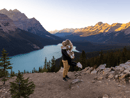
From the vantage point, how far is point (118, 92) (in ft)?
12.9

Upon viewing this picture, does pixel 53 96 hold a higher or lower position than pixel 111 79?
lower

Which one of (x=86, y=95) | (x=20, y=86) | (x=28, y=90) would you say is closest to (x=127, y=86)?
(x=86, y=95)

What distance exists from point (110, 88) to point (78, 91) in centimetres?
172

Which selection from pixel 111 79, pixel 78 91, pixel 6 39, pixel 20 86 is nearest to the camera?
pixel 20 86

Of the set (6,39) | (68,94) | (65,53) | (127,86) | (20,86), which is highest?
(6,39)

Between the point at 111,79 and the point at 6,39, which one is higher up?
the point at 6,39

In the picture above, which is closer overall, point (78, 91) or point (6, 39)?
point (78, 91)

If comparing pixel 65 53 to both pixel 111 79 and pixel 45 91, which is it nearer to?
pixel 45 91

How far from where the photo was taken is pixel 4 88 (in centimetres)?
469

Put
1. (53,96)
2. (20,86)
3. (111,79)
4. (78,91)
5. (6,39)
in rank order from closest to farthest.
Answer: (20,86) < (53,96) < (78,91) < (111,79) < (6,39)

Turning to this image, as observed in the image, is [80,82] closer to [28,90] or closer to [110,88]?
[110,88]

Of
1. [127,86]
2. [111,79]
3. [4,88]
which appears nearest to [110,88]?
[127,86]

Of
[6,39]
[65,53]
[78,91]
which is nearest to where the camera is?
[78,91]

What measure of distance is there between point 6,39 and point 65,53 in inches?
8754
